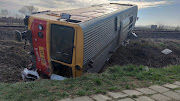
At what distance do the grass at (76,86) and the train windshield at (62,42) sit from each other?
91 cm

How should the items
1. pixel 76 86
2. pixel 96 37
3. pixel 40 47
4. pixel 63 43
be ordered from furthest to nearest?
pixel 96 37
pixel 40 47
pixel 63 43
pixel 76 86

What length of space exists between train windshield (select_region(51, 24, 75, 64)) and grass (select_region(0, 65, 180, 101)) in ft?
2.99

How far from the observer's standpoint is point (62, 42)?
4.66 meters

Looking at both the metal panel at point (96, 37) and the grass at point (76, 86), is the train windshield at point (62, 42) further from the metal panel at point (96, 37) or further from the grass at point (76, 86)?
the grass at point (76, 86)

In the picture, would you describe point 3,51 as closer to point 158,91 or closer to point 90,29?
point 90,29

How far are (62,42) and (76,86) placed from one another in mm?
1566

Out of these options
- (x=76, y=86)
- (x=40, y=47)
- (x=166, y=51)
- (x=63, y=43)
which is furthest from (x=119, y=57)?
(x=76, y=86)

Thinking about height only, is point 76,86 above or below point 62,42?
below

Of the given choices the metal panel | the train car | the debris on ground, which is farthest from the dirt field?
the metal panel

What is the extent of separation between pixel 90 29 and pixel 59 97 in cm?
234

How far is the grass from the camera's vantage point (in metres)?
3.18

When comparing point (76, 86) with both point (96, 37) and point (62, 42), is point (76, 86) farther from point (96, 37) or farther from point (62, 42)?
point (96, 37)

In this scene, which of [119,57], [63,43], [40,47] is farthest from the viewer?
[119,57]

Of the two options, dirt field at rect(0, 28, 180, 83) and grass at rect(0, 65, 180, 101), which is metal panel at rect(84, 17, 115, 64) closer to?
grass at rect(0, 65, 180, 101)
